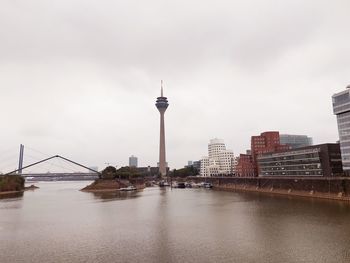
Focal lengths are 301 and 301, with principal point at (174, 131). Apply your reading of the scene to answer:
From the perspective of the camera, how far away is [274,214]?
51.8m

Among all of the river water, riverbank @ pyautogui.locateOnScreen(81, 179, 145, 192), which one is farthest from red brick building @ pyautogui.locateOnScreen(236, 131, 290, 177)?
the river water

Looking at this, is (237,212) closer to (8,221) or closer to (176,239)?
(176,239)

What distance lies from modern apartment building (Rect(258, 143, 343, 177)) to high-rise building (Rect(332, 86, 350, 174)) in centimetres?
931

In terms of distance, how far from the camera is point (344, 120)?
90875 millimetres

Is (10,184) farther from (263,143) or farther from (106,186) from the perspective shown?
(263,143)

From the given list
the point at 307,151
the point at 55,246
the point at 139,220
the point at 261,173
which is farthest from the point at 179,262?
the point at 261,173

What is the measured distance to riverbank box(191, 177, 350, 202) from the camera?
225 feet

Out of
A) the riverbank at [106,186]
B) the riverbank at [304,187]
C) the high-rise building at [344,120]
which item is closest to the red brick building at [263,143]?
the riverbank at [304,187]

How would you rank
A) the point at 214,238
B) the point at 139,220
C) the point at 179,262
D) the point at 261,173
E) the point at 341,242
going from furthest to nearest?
the point at 261,173 → the point at 139,220 → the point at 214,238 → the point at 341,242 → the point at 179,262

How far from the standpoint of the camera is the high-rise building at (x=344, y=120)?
8954cm

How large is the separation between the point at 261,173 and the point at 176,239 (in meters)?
116

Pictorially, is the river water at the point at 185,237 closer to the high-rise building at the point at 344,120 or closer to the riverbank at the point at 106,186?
the high-rise building at the point at 344,120

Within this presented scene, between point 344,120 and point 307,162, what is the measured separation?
81.3ft

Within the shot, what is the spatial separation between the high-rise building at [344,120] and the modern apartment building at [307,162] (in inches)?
366
